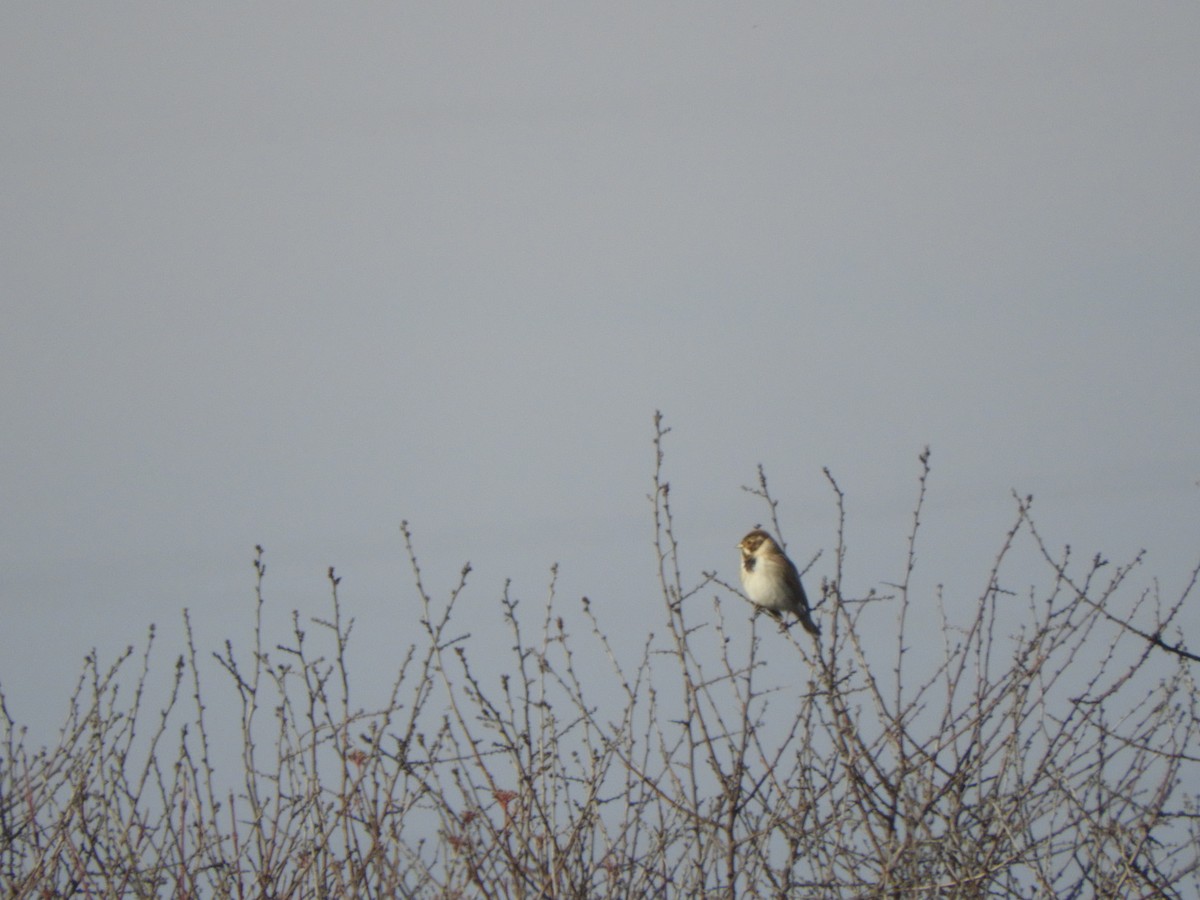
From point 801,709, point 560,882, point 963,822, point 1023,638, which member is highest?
point 1023,638

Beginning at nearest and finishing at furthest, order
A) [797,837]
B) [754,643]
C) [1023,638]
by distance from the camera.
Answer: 1. [797,837]
2. [754,643]
3. [1023,638]

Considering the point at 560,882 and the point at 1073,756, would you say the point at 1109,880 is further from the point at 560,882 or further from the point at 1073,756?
the point at 560,882

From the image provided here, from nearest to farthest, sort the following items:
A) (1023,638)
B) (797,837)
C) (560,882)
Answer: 1. (560,882)
2. (797,837)
3. (1023,638)

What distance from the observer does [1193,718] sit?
20.4ft

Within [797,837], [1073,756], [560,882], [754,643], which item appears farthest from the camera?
[1073,756]

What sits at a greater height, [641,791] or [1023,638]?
[1023,638]

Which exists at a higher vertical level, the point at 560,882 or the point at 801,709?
the point at 801,709

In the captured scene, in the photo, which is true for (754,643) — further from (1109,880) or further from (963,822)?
(1109,880)

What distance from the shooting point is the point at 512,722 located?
5.09m

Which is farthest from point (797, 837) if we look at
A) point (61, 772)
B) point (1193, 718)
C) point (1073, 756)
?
point (61, 772)

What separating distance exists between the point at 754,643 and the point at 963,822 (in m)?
1.10

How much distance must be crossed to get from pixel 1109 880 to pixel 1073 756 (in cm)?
64

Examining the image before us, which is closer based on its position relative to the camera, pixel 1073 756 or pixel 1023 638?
pixel 1073 756

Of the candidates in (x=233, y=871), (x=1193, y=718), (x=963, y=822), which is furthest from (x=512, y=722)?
(x=1193, y=718)
